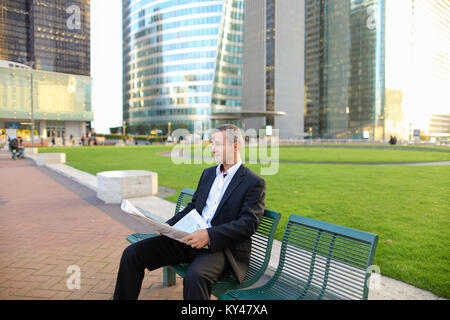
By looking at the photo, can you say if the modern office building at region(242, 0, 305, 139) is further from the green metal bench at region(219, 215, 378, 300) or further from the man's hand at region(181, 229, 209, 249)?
the man's hand at region(181, 229, 209, 249)

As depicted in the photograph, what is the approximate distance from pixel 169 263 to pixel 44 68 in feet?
442

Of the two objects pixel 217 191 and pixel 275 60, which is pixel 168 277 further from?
pixel 275 60

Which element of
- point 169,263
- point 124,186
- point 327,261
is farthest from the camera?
point 124,186

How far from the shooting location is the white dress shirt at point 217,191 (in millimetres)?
3117

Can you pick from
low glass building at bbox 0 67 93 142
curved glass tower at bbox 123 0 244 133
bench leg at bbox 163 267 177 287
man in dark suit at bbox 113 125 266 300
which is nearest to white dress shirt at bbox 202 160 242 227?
man in dark suit at bbox 113 125 266 300

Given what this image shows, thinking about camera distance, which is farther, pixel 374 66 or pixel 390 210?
pixel 374 66

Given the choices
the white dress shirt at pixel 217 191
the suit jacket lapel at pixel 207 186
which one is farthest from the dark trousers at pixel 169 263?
the suit jacket lapel at pixel 207 186

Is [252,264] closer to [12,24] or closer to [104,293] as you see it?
[104,293]

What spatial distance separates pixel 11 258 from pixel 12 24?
13562cm

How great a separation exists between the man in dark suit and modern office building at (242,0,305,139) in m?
95.1

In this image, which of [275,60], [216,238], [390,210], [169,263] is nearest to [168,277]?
[169,263]

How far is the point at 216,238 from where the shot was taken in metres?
2.73

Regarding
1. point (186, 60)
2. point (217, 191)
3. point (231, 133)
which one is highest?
point (186, 60)
